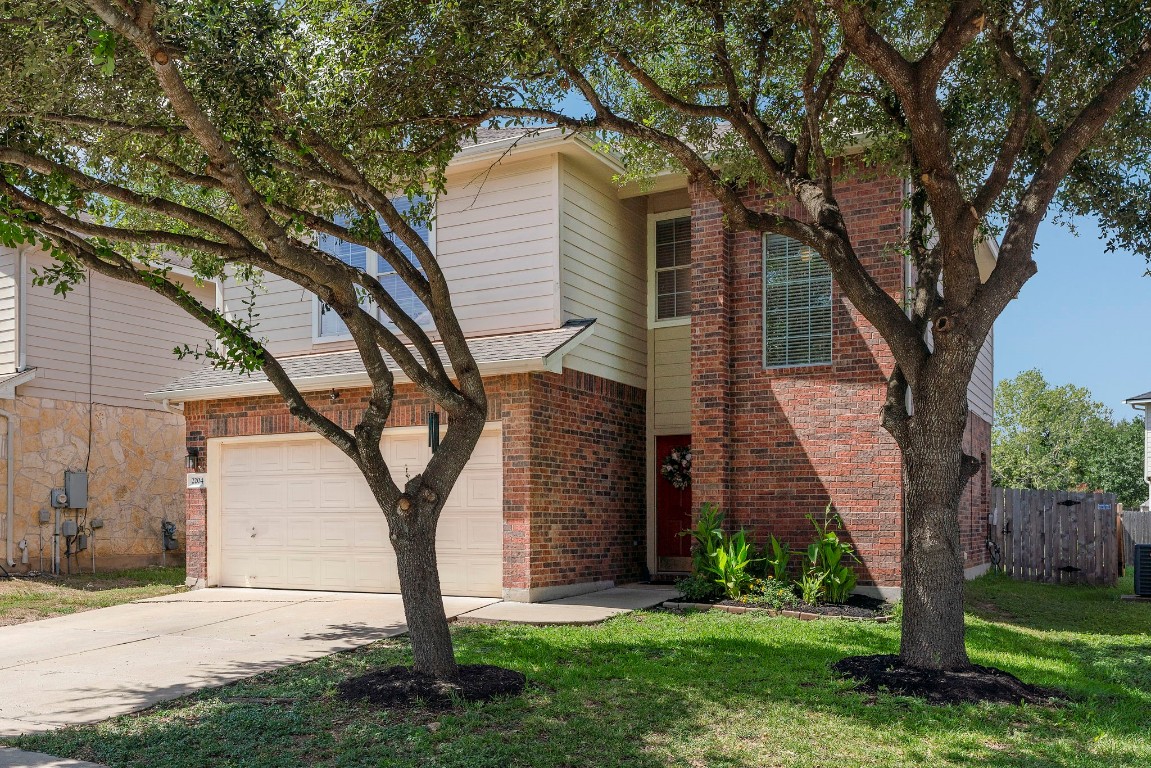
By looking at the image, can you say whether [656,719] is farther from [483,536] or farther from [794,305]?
[794,305]

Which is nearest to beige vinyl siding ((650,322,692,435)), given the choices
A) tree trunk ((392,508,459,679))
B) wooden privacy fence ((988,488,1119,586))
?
wooden privacy fence ((988,488,1119,586))

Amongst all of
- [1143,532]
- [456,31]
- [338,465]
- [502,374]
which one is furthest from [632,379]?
[1143,532]

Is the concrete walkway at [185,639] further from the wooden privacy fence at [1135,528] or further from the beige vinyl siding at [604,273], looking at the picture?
the wooden privacy fence at [1135,528]

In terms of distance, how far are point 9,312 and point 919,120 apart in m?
14.5

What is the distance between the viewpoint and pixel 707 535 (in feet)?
38.3

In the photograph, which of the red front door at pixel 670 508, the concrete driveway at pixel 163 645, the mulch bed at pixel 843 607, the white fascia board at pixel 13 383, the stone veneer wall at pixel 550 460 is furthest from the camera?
the white fascia board at pixel 13 383

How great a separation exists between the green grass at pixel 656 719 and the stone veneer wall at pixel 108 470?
9877 millimetres

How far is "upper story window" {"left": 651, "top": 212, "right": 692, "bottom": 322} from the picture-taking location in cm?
1406

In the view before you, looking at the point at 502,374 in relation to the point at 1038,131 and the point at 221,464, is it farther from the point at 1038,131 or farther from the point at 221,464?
the point at 1038,131

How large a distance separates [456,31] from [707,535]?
6.70 meters

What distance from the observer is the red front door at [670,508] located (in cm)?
1404

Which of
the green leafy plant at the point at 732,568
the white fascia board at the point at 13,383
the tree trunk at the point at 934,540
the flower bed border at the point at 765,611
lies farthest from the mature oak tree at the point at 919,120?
the white fascia board at the point at 13,383

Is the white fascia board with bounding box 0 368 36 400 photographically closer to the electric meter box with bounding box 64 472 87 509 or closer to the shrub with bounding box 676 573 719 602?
the electric meter box with bounding box 64 472 87 509

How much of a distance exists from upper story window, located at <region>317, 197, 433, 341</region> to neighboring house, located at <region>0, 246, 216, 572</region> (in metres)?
5.53
